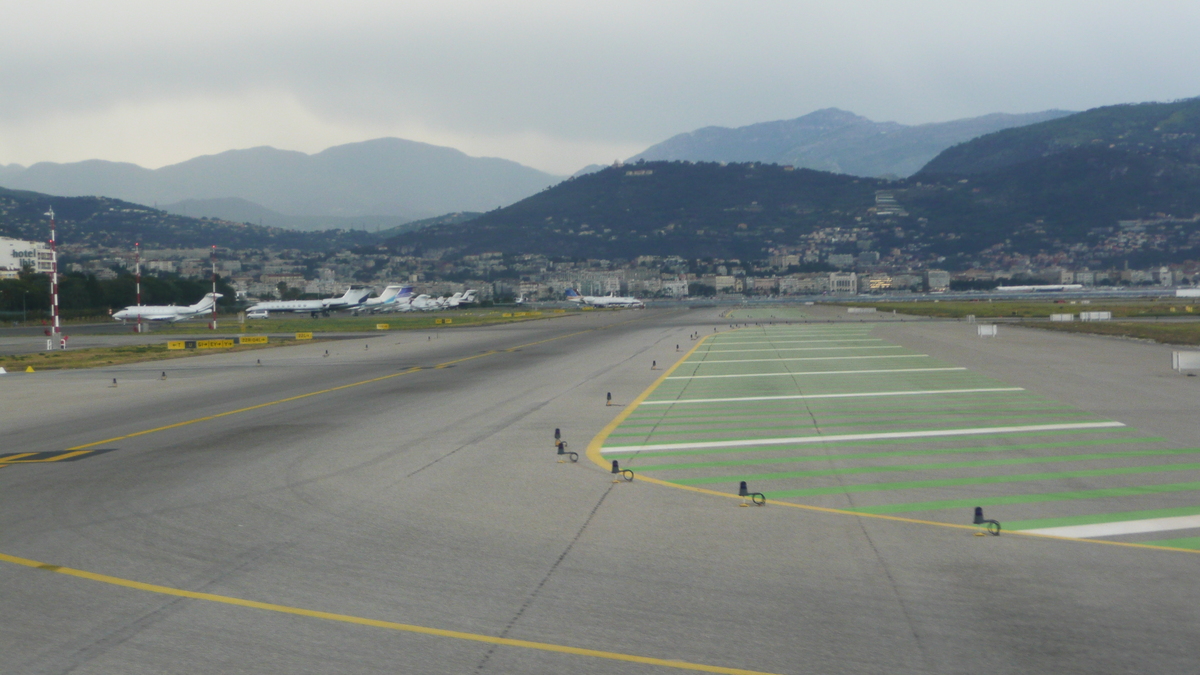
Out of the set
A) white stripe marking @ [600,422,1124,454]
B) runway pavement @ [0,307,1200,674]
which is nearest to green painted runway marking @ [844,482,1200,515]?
runway pavement @ [0,307,1200,674]

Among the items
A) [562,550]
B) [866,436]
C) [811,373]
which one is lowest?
[811,373]

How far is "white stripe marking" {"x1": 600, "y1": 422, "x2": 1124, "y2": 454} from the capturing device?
14922mm

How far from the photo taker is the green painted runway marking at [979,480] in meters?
11.3

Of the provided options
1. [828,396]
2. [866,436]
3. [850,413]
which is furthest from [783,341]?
[866,436]

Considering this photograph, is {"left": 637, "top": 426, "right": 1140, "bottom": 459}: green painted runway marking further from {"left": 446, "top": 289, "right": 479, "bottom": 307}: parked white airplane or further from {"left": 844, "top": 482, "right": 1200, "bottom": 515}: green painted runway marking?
{"left": 446, "top": 289, "right": 479, "bottom": 307}: parked white airplane

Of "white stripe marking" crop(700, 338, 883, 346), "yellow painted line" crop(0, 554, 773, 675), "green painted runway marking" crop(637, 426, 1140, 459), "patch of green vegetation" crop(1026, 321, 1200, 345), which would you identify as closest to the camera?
"yellow painted line" crop(0, 554, 773, 675)

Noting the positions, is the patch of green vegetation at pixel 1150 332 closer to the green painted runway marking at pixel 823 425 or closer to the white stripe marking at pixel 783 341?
the white stripe marking at pixel 783 341

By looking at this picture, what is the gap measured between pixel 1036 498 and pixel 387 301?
5508 inches

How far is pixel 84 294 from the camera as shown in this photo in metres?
124

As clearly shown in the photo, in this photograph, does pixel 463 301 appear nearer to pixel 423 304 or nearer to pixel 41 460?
pixel 423 304

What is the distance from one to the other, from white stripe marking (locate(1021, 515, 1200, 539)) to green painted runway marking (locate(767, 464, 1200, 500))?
2170mm

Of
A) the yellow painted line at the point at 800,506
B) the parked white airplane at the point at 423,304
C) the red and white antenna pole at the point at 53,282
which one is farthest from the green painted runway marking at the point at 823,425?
the parked white airplane at the point at 423,304

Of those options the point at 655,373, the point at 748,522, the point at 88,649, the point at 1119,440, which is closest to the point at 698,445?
the point at 748,522

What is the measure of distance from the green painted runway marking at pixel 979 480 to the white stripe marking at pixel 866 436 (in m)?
3.33
